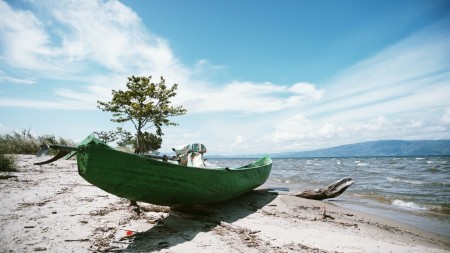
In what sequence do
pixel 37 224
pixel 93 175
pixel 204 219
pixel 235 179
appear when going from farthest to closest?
pixel 235 179 < pixel 204 219 < pixel 37 224 < pixel 93 175

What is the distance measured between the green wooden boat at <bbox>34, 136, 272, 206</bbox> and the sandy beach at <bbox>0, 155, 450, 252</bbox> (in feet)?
1.99

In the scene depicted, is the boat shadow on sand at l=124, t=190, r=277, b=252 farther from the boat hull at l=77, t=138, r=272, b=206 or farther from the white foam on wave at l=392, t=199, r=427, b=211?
the white foam on wave at l=392, t=199, r=427, b=211

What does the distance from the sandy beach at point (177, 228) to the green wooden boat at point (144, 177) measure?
607 mm

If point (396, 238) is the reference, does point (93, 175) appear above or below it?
above

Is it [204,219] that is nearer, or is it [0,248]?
[0,248]

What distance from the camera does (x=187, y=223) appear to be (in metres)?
5.15

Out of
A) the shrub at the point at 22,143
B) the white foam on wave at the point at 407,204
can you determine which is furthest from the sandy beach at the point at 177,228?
the shrub at the point at 22,143

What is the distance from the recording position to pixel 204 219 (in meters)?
5.45

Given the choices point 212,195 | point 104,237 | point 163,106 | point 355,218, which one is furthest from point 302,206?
point 163,106

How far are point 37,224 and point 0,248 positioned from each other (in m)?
1.05

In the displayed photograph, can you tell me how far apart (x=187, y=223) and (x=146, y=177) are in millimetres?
1564

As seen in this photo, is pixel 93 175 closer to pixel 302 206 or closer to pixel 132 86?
pixel 302 206

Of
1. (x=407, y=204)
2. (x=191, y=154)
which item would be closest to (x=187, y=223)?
(x=191, y=154)

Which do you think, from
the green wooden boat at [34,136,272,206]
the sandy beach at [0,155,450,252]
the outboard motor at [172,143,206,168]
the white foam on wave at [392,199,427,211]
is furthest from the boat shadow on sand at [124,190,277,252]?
the white foam on wave at [392,199,427,211]
